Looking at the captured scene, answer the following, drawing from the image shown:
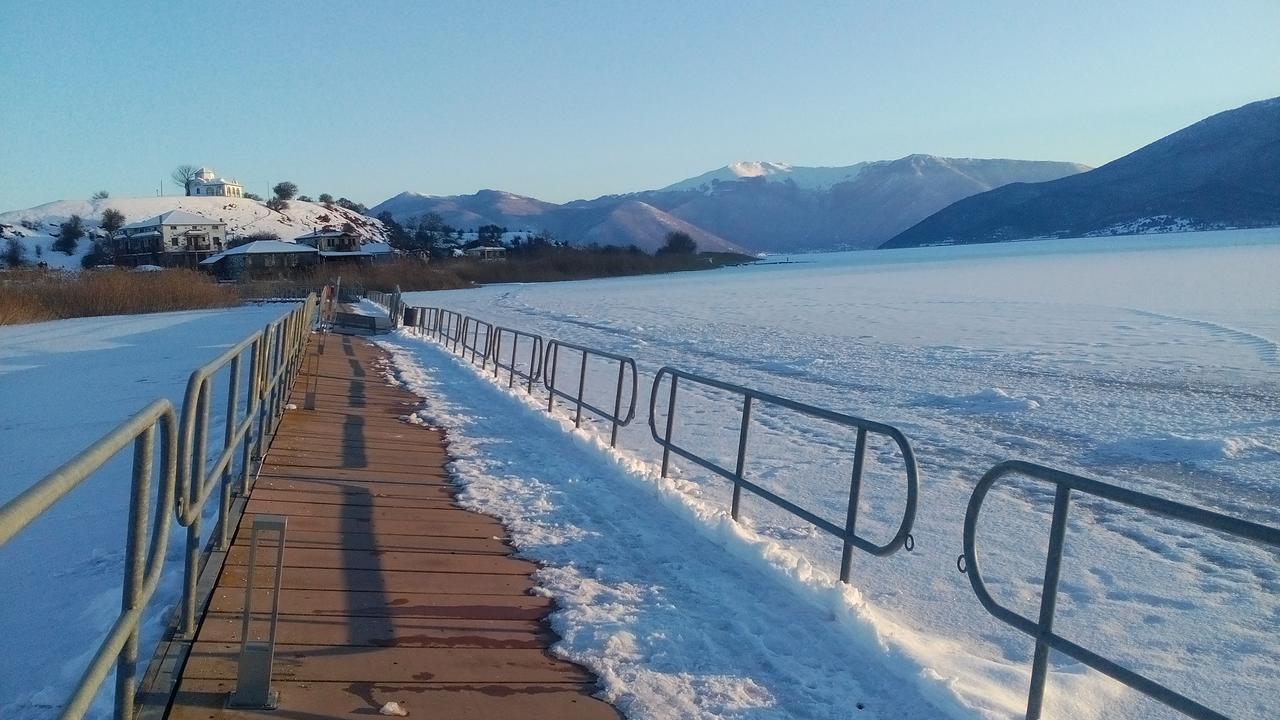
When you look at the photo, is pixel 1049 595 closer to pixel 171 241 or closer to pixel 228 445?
pixel 228 445

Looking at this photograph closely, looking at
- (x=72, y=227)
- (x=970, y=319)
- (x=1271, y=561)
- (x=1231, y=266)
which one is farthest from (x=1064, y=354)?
(x=72, y=227)

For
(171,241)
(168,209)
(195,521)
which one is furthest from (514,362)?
(168,209)

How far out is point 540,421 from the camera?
10.8 meters

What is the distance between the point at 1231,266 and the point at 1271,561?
177 feet

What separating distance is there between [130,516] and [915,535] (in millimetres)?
6318

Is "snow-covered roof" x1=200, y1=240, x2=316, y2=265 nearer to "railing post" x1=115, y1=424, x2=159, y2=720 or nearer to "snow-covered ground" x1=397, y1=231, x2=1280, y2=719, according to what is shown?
"snow-covered ground" x1=397, y1=231, x2=1280, y2=719

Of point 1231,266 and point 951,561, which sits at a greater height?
point 1231,266

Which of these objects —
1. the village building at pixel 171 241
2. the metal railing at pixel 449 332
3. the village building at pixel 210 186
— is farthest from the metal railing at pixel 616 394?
the village building at pixel 210 186

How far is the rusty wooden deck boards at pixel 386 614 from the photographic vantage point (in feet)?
11.9

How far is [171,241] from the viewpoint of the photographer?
112688mm

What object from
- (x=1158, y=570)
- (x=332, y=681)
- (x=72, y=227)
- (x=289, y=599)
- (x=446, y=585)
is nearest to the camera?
(x=332, y=681)

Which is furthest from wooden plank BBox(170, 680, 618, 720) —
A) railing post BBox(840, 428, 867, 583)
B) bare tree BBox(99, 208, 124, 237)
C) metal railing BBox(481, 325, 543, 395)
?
bare tree BBox(99, 208, 124, 237)

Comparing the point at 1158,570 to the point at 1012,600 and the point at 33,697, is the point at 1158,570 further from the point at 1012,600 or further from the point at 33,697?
the point at 33,697

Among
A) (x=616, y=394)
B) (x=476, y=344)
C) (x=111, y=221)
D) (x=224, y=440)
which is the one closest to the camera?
(x=224, y=440)
